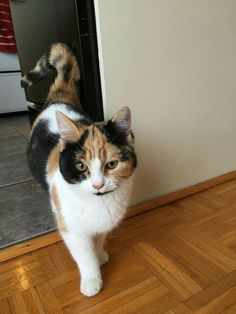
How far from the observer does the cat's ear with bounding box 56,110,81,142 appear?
0.71 m

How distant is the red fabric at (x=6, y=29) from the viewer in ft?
9.06

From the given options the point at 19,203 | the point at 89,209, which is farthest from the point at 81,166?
the point at 19,203

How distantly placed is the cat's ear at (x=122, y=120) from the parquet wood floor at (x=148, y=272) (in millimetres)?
487

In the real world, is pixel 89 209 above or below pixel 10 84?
below

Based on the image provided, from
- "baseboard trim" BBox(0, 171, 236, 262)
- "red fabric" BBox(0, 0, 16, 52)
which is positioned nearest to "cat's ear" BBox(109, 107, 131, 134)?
"baseboard trim" BBox(0, 171, 236, 262)

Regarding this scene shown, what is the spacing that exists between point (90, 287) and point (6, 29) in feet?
9.22

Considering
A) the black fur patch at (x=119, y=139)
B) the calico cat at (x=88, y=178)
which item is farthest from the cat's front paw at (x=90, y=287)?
the black fur patch at (x=119, y=139)

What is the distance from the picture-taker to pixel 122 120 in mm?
741

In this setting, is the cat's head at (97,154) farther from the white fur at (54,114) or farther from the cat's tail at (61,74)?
the cat's tail at (61,74)

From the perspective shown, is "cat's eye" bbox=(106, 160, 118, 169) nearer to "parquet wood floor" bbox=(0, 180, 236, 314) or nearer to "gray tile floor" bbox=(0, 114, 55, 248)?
"parquet wood floor" bbox=(0, 180, 236, 314)

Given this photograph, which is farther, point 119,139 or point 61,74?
point 61,74

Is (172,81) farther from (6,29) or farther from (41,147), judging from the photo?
(6,29)

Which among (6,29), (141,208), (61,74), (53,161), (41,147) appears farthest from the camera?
(6,29)

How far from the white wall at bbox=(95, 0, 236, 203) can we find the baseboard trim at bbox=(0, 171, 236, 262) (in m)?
0.03
